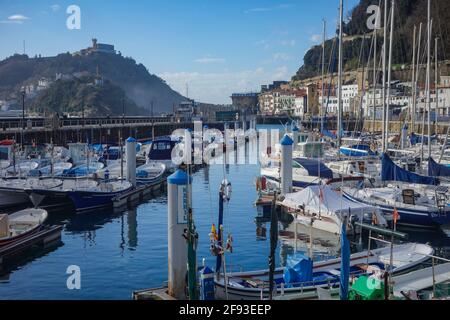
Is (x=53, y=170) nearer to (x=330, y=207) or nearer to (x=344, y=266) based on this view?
(x=330, y=207)

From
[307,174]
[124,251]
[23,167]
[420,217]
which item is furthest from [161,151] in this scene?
[420,217]

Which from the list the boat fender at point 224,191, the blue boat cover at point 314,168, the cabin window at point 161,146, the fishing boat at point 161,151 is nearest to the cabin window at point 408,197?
the blue boat cover at point 314,168

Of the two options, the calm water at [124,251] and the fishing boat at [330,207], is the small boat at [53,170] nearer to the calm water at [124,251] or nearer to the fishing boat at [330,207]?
the calm water at [124,251]

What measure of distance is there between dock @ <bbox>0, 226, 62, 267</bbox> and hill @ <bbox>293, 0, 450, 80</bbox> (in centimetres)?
5799

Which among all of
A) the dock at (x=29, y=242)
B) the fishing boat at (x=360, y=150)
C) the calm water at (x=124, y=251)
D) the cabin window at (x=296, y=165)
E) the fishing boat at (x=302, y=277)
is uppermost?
the fishing boat at (x=360, y=150)

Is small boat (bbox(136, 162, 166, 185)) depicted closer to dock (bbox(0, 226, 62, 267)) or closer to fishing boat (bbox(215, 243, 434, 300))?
dock (bbox(0, 226, 62, 267))

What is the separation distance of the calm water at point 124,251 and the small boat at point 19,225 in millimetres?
948

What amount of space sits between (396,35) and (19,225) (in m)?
99.4

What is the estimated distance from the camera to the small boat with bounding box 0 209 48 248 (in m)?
20.2

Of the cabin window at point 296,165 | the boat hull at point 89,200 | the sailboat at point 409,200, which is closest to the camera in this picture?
the sailboat at point 409,200

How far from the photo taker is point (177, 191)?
43.7 ft

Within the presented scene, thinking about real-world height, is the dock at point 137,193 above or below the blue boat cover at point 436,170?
below

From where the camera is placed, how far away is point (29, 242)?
21.4 meters

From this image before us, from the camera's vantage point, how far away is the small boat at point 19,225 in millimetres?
20188
